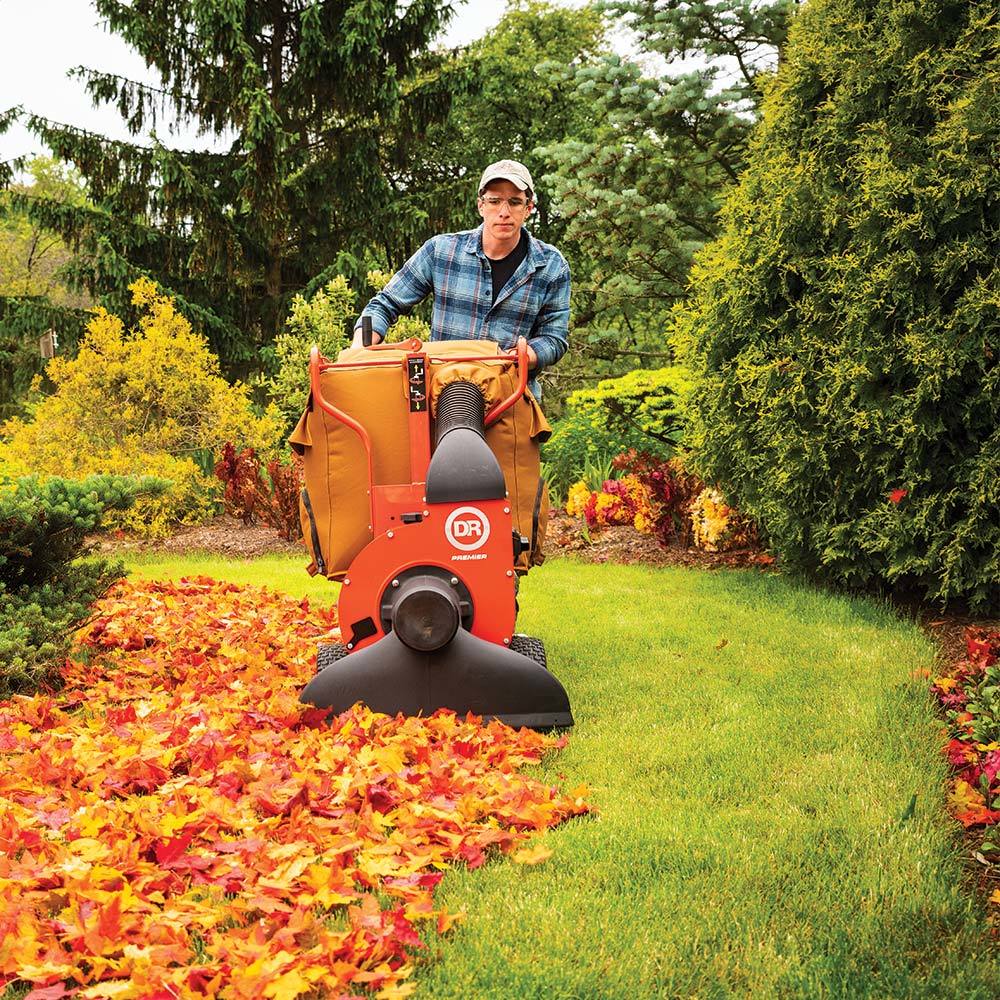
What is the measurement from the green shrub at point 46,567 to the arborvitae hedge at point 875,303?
131 inches

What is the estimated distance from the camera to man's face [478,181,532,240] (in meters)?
3.93

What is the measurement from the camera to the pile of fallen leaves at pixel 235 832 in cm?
197

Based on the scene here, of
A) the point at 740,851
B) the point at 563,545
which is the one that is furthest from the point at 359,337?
the point at 563,545

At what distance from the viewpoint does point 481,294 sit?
421 centimetres

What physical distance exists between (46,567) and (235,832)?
6.77 ft

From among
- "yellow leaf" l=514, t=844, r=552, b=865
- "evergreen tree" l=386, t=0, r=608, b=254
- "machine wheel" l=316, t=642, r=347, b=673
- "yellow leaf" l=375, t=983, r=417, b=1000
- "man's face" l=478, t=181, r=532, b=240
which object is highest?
"evergreen tree" l=386, t=0, r=608, b=254

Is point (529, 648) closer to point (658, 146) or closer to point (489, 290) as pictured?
point (489, 290)

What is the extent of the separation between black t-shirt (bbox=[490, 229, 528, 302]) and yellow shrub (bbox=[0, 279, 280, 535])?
5.70m

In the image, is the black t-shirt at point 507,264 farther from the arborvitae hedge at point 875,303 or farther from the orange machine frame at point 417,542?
the arborvitae hedge at point 875,303

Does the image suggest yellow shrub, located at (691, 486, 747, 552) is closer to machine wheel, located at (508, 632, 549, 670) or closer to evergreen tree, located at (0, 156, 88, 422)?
machine wheel, located at (508, 632, 549, 670)

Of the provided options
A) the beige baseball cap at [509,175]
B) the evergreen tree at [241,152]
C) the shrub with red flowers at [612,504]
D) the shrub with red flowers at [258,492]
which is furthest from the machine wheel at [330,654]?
the evergreen tree at [241,152]

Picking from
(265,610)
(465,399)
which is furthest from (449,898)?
(265,610)

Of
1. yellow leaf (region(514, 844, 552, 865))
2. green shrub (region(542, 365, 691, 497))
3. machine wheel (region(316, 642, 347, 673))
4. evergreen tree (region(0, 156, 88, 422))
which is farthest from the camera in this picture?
evergreen tree (region(0, 156, 88, 422))

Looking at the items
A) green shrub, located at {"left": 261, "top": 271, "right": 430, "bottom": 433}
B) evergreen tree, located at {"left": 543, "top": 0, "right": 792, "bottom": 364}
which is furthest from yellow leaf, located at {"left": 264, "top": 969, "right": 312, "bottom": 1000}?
evergreen tree, located at {"left": 543, "top": 0, "right": 792, "bottom": 364}
